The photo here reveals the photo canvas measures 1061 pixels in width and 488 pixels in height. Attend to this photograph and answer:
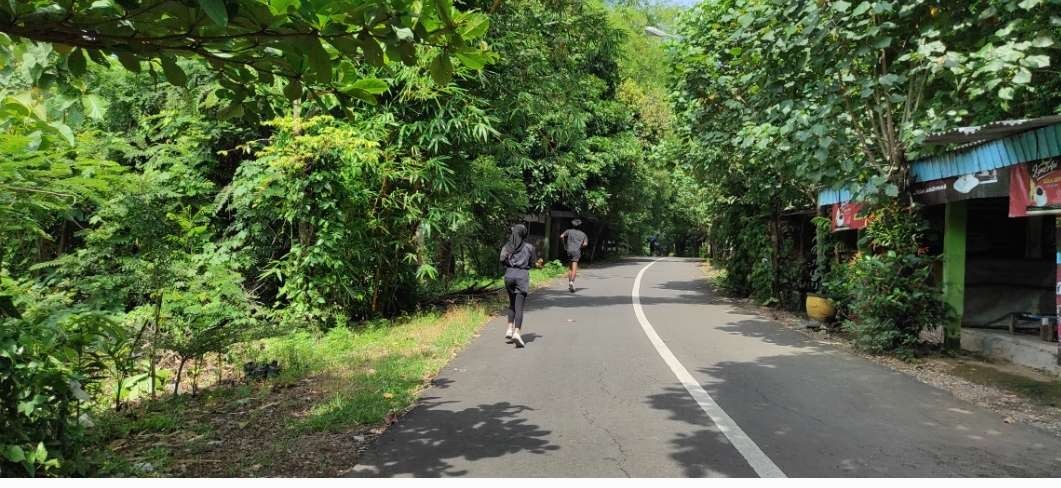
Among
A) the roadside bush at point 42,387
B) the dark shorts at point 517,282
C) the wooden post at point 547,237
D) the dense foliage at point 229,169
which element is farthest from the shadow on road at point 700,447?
the wooden post at point 547,237

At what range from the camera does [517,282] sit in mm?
9625

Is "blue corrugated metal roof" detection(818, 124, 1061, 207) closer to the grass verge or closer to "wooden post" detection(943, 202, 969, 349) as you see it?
"wooden post" detection(943, 202, 969, 349)

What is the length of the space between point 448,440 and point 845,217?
31.3 ft

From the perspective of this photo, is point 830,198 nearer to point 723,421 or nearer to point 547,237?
point 723,421

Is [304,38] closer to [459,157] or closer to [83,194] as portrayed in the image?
[83,194]

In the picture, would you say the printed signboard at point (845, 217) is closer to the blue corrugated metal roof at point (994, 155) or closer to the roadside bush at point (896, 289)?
the roadside bush at point (896, 289)

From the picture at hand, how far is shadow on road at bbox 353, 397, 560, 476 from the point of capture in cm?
445

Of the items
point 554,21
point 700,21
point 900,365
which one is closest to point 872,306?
point 900,365

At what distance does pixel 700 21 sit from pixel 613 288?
9.41 meters

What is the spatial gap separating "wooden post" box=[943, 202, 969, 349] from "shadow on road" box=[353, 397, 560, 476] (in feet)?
21.5

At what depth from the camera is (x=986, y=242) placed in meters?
11.6

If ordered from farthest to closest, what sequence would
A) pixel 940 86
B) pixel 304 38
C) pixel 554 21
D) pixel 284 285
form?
pixel 554 21 < pixel 284 285 < pixel 940 86 < pixel 304 38

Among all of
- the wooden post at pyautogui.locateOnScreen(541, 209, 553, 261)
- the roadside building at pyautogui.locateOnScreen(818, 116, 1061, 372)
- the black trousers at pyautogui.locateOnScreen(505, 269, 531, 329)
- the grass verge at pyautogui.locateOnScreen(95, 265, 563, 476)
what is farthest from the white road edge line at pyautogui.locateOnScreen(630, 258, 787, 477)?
the wooden post at pyautogui.locateOnScreen(541, 209, 553, 261)

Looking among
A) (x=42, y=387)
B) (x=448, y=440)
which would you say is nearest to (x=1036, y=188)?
(x=448, y=440)
